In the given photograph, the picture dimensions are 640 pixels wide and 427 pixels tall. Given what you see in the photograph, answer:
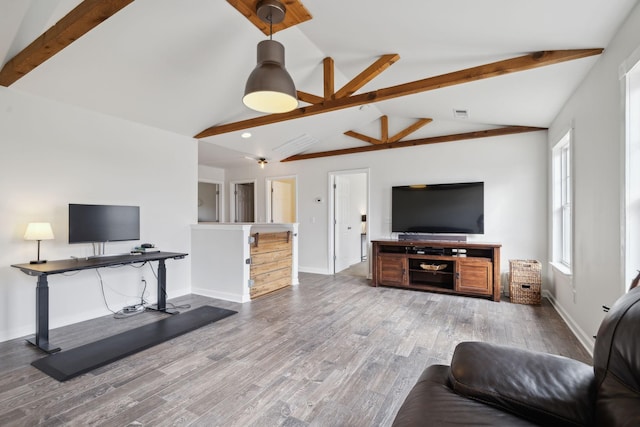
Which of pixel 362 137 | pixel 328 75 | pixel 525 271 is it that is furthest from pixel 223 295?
pixel 525 271

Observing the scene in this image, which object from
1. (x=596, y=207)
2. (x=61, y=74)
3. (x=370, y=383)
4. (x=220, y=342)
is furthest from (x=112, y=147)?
(x=596, y=207)

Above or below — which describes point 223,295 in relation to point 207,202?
below

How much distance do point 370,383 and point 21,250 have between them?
3517mm

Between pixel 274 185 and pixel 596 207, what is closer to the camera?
pixel 596 207

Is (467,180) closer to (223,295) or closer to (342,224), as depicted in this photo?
(342,224)

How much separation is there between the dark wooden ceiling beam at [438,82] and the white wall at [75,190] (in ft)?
3.46

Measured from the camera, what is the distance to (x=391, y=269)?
5008mm

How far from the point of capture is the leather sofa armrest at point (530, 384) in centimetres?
108

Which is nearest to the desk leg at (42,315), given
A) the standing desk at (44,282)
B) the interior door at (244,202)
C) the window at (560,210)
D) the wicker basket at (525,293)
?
the standing desk at (44,282)

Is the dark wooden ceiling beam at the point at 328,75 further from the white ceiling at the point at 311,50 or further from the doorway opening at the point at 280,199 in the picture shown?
the doorway opening at the point at 280,199

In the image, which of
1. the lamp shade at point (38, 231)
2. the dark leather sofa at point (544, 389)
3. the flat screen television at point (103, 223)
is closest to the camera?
the dark leather sofa at point (544, 389)

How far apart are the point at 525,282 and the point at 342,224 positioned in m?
3.46

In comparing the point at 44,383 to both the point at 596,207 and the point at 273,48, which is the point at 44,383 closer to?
the point at 273,48

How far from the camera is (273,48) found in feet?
7.16
